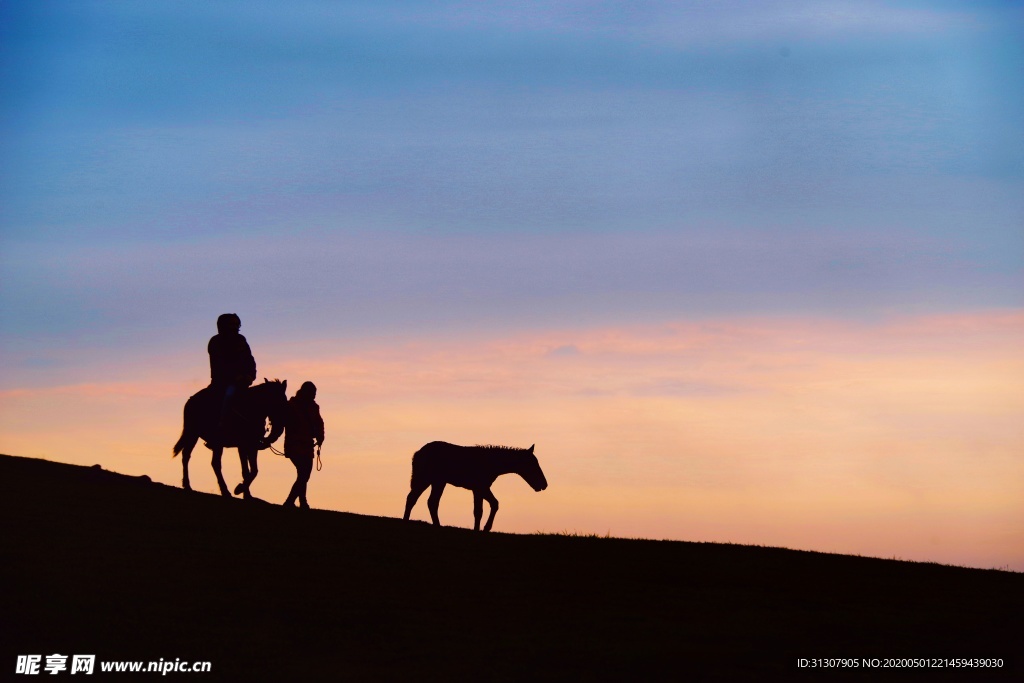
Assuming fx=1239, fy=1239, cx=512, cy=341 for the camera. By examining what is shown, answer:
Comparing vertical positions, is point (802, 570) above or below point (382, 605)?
above

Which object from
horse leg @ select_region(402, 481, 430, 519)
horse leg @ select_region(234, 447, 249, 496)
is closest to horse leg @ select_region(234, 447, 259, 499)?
horse leg @ select_region(234, 447, 249, 496)

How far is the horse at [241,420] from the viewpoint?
24.3 metres

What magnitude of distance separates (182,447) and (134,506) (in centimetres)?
165

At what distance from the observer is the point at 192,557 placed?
19750 millimetres

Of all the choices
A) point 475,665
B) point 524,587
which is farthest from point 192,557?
point 475,665

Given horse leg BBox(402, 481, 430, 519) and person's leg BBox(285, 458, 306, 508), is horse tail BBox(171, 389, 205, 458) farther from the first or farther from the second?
horse leg BBox(402, 481, 430, 519)

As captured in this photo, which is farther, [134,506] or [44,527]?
[134,506]

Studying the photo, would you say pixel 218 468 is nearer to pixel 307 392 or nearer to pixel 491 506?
pixel 307 392

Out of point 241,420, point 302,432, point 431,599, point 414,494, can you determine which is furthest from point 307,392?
point 431,599

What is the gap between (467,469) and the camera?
2781cm

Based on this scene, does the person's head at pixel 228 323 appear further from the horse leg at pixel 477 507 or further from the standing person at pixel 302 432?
the horse leg at pixel 477 507

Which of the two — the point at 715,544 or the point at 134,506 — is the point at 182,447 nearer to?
the point at 134,506

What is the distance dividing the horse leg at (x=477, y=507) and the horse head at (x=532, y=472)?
1459 millimetres

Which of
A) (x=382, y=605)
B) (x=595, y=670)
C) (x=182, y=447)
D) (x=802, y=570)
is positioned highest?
(x=182, y=447)
